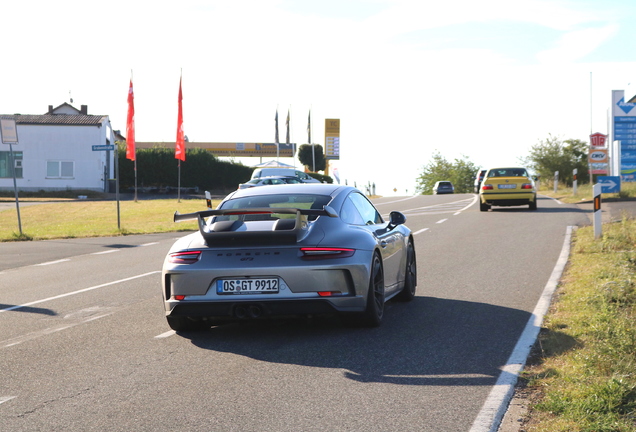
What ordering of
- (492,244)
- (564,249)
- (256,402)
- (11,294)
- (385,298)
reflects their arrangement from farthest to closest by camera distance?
1. (492,244)
2. (564,249)
3. (11,294)
4. (385,298)
5. (256,402)

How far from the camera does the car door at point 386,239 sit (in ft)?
26.5

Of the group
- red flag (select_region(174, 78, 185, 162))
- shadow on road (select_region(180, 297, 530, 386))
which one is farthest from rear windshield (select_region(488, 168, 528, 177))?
shadow on road (select_region(180, 297, 530, 386))

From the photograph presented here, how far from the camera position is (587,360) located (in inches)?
223

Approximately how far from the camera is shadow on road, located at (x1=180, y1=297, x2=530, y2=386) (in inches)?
229

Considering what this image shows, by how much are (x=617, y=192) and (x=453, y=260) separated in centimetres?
2306

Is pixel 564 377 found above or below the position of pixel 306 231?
below

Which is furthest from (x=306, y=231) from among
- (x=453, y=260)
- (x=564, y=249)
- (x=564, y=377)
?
(x=564, y=249)

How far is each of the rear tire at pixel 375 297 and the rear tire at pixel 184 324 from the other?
147cm

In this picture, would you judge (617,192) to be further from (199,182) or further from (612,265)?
(199,182)

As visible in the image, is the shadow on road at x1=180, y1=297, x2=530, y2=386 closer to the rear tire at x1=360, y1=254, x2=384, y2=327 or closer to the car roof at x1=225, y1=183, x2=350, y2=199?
the rear tire at x1=360, y1=254, x2=384, y2=327

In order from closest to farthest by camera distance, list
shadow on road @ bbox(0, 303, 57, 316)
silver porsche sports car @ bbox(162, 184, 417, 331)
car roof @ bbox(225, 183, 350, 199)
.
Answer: silver porsche sports car @ bbox(162, 184, 417, 331)
car roof @ bbox(225, 183, 350, 199)
shadow on road @ bbox(0, 303, 57, 316)

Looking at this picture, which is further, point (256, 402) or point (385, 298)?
point (385, 298)

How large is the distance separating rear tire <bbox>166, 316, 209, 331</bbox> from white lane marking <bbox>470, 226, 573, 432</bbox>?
2822 millimetres

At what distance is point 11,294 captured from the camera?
10.8m
